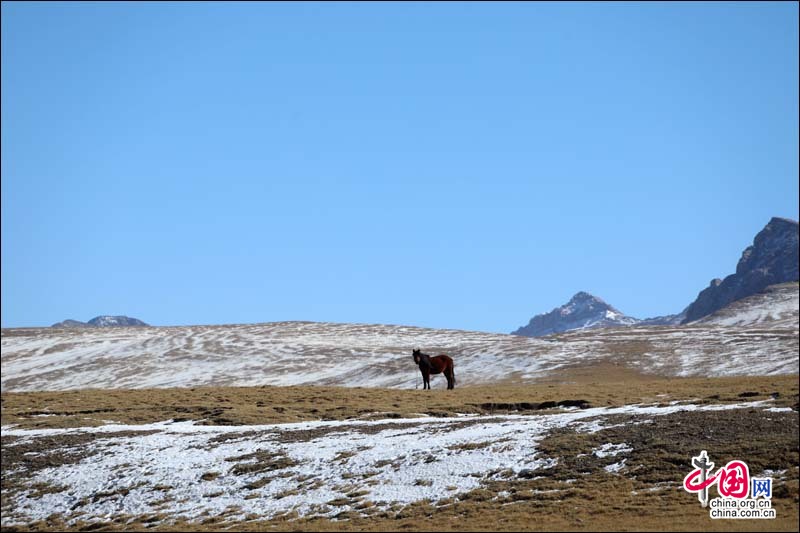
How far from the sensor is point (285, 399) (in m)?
62.9

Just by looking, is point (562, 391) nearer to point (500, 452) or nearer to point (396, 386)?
point (500, 452)

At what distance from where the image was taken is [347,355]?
131 metres

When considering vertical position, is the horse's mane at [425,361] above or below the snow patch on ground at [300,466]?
above

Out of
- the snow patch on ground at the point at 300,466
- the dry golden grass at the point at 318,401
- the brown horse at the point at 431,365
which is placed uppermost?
the brown horse at the point at 431,365

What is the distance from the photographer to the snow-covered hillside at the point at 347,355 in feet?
343

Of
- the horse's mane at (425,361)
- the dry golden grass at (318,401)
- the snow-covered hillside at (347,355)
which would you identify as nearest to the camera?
the dry golden grass at (318,401)

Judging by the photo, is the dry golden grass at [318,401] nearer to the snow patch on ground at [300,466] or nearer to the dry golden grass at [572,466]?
the dry golden grass at [572,466]

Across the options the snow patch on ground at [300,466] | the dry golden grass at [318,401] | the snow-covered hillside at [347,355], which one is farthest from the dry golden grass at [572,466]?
the snow-covered hillside at [347,355]

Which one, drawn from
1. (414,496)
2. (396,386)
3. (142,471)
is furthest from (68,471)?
(396,386)

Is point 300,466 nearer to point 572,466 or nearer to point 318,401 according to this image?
point 572,466

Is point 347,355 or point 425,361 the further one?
point 347,355

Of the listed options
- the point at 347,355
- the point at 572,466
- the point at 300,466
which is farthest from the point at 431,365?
the point at 347,355

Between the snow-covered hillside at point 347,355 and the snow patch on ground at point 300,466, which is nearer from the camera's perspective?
the snow patch on ground at point 300,466

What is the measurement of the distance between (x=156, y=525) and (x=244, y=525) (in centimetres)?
467
